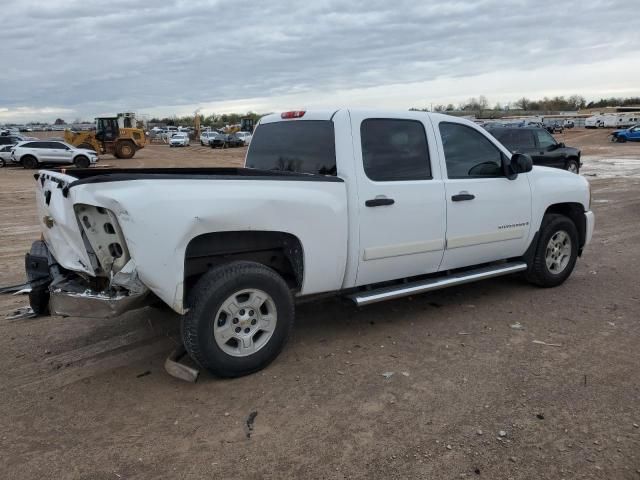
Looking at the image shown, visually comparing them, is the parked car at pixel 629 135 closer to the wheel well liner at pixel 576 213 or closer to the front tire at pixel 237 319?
the wheel well liner at pixel 576 213

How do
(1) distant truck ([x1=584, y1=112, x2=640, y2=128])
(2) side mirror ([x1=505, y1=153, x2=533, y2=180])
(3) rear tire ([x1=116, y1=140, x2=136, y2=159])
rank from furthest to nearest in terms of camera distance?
(1) distant truck ([x1=584, y1=112, x2=640, y2=128])
(3) rear tire ([x1=116, y1=140, x2=136, y2=159])
(2) side mirror ([x1=505, y1=153, x2=533, y2=180])

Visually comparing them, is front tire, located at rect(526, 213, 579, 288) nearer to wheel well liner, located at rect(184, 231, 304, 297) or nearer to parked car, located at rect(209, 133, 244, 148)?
wheel well liner, located at rect(184, 231, 304, 297)

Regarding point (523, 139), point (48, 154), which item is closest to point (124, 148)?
point (48, 154)

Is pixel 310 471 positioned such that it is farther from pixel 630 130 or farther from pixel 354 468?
pixel 630 130

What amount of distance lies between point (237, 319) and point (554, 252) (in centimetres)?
391

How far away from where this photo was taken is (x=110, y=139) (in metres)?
35.4

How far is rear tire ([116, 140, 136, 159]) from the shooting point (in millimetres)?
35281

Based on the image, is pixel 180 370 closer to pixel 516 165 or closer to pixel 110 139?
pixel 516 165

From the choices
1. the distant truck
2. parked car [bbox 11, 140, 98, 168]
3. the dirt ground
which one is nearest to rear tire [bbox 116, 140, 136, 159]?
parked car [bbox 11, 140, 98, 168]

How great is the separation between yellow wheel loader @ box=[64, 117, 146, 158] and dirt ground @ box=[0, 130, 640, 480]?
3173 cm

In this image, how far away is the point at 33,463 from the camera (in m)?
3.08

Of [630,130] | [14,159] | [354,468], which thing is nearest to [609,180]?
→ [354,468]

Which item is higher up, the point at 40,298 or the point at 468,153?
the point at 468,153

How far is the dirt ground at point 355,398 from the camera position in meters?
3.06
